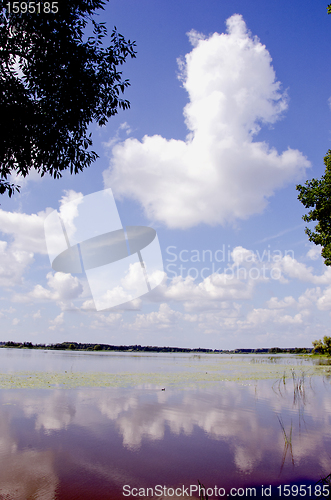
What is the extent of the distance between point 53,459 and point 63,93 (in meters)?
9.50

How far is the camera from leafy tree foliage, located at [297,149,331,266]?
53.7 feet

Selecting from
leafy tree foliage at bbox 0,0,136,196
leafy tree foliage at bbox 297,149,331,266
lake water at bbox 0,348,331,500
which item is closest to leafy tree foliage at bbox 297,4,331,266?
leafy tree foliage at bbox 297,149,331,266

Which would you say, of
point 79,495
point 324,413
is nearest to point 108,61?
point 79,495

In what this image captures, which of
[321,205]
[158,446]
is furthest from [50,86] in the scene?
[321,205]

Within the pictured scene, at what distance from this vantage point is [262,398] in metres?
15.7

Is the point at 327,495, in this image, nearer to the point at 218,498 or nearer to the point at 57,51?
the point at 218,498

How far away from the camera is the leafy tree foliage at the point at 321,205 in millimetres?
16359

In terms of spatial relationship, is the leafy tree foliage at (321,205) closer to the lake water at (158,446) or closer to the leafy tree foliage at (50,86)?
the lake water at (158,446)

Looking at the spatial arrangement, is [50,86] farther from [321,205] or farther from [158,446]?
[321,205]

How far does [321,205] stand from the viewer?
1641 centimetres

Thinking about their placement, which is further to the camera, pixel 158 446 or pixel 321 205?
pixel 321 205

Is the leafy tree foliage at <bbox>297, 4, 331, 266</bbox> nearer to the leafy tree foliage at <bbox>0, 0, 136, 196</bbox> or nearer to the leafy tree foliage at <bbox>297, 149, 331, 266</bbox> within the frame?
the leafy tree foliage at <bbox>297, 149, 331, 266</bbox>

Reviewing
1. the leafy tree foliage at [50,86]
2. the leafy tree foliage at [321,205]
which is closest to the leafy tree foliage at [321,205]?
the leafy tree foliage at [321,205]

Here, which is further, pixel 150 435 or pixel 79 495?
pixel 150 435
